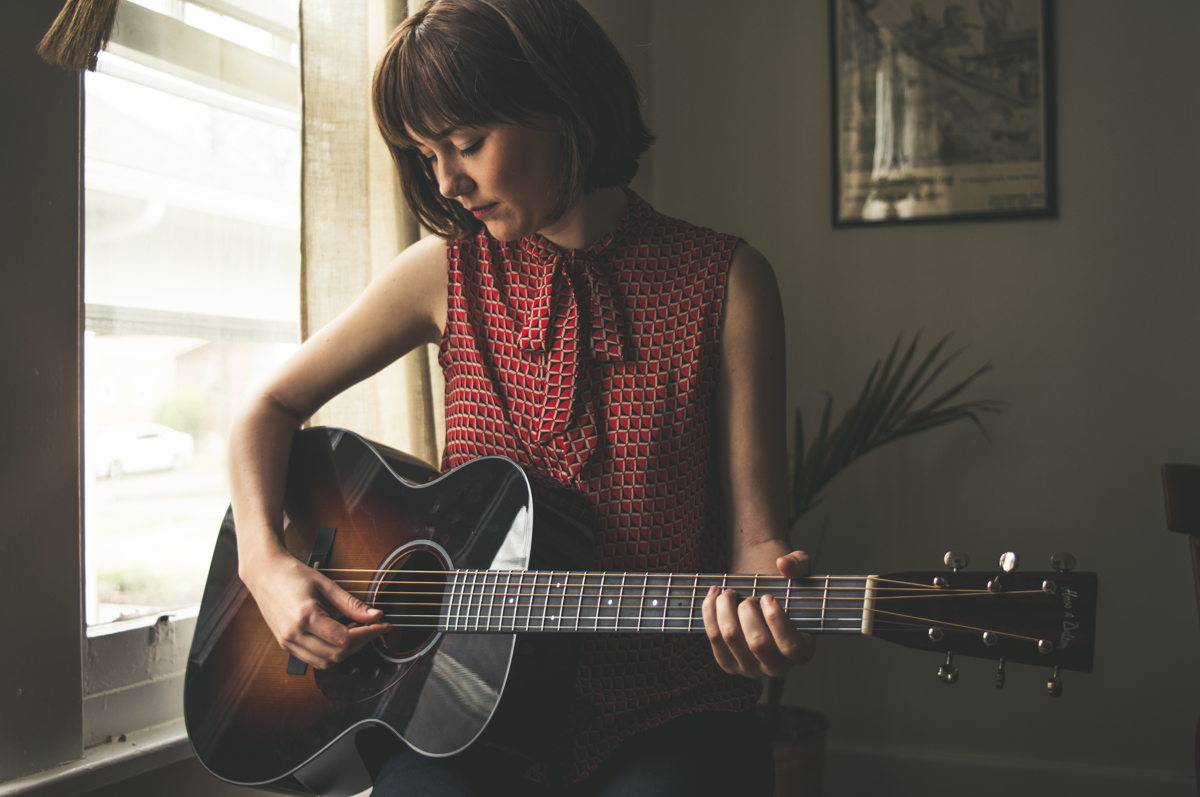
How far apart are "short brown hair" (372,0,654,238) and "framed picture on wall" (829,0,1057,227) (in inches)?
55.5

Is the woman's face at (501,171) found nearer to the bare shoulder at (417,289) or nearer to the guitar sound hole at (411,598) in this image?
the bare shoulder at (417,289)

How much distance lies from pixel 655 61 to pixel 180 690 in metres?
2.01

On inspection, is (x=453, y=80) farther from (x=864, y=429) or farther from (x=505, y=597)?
(x=864, y=429)

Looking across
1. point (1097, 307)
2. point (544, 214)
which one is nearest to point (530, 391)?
point (544, 214)

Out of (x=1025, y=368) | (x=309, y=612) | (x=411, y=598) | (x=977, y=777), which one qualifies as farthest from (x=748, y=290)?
(x=977, y=777)

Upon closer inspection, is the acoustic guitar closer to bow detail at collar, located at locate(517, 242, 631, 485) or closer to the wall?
bow detail at collar, located at locate(517, 242, 631, 485)

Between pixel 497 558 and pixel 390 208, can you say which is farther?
pixel 390 208

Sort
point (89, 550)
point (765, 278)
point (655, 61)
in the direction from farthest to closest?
point (655, 61) → point (89, 550) → point (765, 278)

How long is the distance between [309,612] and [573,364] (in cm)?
43

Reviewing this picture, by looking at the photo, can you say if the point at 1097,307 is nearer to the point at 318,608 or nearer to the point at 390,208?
the point at 390,208

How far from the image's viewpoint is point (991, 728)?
2377 millimetres

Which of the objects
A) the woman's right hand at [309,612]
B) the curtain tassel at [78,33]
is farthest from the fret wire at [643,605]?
the curtain tassel at [78,33]

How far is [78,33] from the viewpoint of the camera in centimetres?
110

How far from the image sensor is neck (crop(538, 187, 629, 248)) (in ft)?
4.11
